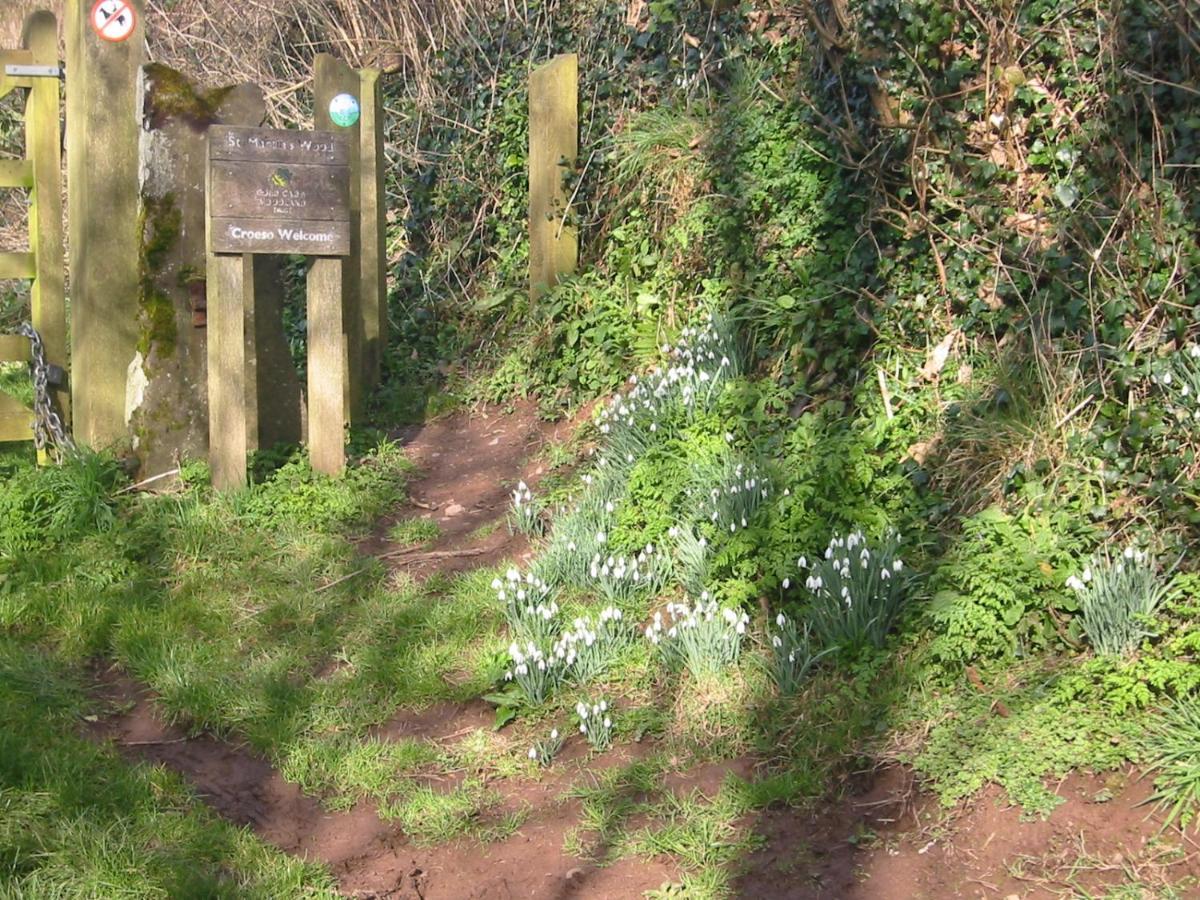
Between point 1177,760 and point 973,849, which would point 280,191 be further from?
point 1177,760

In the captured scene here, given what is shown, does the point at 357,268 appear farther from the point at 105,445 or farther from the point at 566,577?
Result: the point at 566,577

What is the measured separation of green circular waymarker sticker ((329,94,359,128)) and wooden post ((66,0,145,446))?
4.22 feet

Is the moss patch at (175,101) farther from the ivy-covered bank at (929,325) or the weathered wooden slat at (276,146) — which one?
the ivy-covered bank at (929,325)

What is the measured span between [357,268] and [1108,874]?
19.7 feet

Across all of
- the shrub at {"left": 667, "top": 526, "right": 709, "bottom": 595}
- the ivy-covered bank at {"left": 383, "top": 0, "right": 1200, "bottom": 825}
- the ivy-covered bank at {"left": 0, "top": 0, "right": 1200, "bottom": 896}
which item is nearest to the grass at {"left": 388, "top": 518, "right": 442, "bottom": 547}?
the ivy-covered bank at {"left": 0, "top": 0, "right": 1200, "bottom": 896}

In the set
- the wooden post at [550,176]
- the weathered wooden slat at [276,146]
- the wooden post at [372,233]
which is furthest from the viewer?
the wooden post at [550,176]

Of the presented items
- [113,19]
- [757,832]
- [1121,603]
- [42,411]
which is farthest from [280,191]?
[1121,603]

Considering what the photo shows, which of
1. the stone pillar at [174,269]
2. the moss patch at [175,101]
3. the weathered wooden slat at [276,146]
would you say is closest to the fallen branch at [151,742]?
the stone pillar at [174,269]

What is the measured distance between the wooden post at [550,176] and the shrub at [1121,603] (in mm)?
4922

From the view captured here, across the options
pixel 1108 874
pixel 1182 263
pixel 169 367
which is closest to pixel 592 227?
pixel 169 367

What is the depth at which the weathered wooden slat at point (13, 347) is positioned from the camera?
7051 millimetres

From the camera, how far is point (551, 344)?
857cm

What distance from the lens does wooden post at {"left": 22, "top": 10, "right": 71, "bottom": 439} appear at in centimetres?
709

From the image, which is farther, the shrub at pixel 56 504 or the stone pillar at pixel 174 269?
the stone pillar at pixel 174 269
